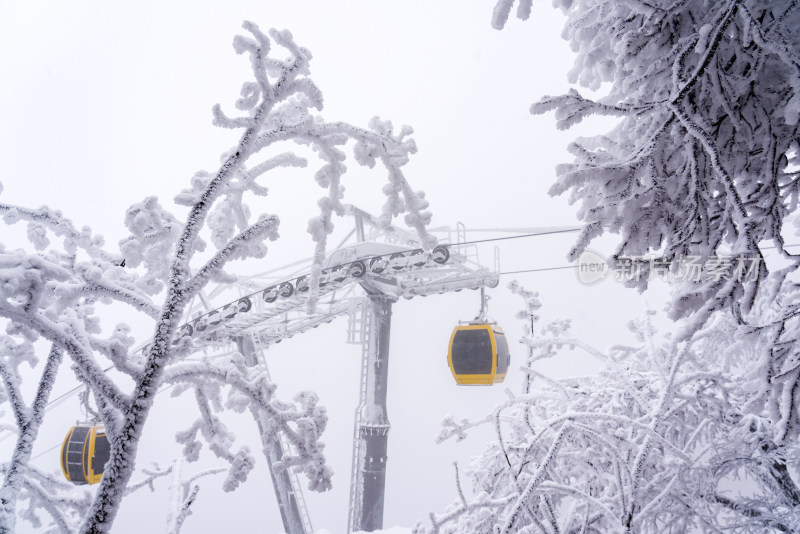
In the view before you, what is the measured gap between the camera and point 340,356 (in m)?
70.4

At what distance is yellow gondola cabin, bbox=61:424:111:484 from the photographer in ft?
20.3

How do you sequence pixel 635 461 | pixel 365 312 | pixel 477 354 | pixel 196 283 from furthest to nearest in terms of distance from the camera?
pixel 365 312 < pixel 477 354 < pixel 635 461 < pixel 196 283

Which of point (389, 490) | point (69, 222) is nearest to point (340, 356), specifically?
point (389, 490)

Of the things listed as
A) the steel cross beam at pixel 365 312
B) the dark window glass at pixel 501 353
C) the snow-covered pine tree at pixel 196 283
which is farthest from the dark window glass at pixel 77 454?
the dark window glass at pixel 501 353

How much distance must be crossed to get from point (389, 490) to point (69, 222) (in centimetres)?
6293

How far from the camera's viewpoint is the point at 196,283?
75.7 inches

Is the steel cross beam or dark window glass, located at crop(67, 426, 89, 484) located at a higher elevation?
the steel cross beam

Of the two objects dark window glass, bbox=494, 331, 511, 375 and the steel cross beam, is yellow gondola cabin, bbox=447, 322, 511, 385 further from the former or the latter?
the steel cross beam

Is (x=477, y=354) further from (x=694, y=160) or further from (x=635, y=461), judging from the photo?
(x=694, y=160)

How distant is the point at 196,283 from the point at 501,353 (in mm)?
5794

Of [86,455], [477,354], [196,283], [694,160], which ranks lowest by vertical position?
[86,455]

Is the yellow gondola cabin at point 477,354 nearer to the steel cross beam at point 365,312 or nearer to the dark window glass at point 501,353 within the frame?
the dark window glass at point 501,353

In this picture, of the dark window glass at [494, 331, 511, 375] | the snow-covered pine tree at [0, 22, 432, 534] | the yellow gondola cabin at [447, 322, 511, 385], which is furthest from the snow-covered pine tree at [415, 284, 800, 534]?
the dark window glass at [494, 331, 511, 375]

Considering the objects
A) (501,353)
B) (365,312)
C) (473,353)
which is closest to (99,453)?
(365,312)
